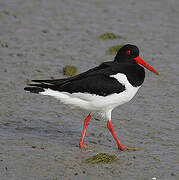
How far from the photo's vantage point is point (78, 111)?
9.62 meters

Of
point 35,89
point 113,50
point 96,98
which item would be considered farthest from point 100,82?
point 113,50

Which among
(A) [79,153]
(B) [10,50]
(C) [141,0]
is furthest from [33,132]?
(C) [141,0]

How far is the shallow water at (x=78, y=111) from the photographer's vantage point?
721cm

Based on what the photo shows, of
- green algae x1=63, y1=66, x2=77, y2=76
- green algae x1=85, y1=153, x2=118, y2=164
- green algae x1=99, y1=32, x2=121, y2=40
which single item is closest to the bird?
green algae x1=85, y1=153, x2=118, y2=164

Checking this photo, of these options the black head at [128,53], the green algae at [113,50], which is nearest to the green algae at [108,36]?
the green algae at [113,50]

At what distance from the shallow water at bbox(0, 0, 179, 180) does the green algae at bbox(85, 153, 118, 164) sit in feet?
0.28

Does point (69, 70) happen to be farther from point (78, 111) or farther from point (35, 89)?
point (35, 89)

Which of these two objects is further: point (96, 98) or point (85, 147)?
point (85, 147)

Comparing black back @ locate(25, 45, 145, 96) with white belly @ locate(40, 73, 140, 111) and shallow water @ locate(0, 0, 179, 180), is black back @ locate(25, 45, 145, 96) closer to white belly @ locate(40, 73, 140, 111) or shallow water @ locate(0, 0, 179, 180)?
white belly @ locate(40, 73, 140, 111)

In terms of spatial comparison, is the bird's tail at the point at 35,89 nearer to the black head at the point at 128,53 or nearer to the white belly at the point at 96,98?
the white belly at the point at 96,98

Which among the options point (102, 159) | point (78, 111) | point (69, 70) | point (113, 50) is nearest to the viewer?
point (102, 159)

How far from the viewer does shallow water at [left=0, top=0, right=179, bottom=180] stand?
7207mm

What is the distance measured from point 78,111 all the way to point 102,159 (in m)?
2.47

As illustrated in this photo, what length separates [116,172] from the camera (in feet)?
22.9
